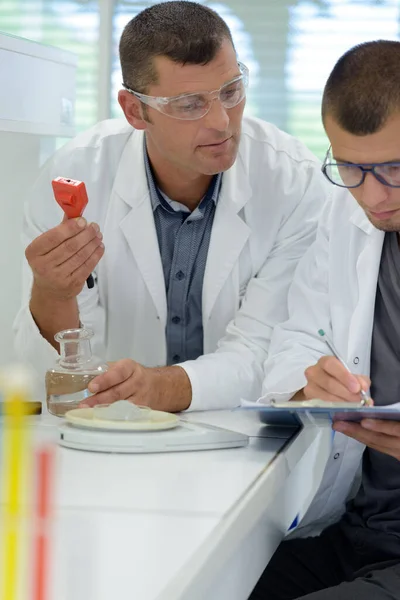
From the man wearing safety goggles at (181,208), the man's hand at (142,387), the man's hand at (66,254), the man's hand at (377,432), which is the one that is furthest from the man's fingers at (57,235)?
the man's hand at (377,432)

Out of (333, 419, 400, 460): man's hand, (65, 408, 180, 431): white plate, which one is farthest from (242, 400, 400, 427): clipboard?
(65, 408, 180, 431): white plate

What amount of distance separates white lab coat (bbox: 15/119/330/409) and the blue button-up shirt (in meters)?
0.03

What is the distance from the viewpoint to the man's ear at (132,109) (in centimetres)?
232

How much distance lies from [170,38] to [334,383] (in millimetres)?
1041

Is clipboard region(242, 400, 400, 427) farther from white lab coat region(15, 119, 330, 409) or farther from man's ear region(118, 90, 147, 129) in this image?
man's ear region(118, 90, 147, 129)

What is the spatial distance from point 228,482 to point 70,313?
838 millimetres

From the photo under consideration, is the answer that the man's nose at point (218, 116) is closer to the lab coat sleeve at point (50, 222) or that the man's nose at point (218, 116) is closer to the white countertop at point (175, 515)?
the lab coat sleeve at point (50, 222)

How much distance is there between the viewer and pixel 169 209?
2330 millimetres

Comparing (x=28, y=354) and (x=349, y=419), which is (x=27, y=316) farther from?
(x=349, y=419)

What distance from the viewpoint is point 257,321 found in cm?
213

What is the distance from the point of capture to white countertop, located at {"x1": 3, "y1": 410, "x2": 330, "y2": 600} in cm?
94

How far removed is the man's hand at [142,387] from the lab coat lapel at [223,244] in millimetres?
393

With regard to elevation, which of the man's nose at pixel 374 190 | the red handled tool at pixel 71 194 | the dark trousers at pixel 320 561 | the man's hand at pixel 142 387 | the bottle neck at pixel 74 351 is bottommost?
the dark trousers at pixel 320 561

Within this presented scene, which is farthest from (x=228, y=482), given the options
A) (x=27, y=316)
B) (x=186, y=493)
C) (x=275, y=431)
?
(x=27, y=316)
